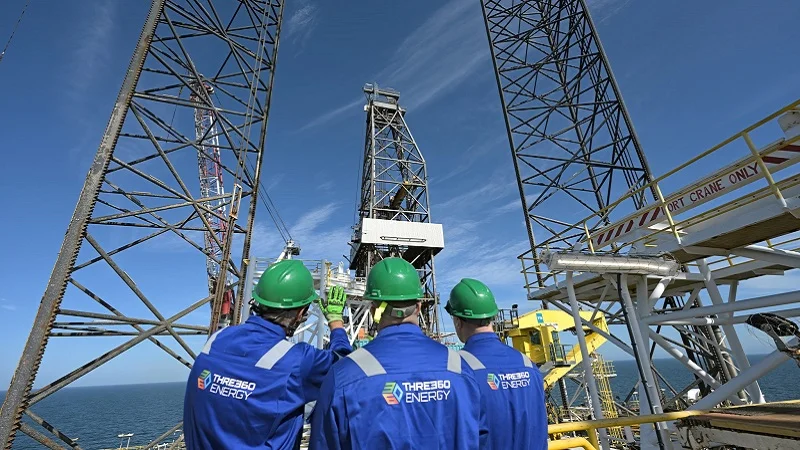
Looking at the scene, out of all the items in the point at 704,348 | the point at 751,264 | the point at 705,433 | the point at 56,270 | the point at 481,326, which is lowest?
the point at 705,433

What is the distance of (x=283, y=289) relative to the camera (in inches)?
95.6

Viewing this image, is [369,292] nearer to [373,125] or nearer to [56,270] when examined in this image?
[56,270]

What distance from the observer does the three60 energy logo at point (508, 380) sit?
8.16 feet

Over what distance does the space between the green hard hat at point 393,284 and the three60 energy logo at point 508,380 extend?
2.80 ft

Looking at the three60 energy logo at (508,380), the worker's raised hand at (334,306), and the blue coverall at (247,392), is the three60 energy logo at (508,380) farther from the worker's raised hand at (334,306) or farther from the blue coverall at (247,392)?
the worker's raised hand at (334,306)

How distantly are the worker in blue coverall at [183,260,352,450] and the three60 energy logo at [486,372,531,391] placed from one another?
1135 millimetres

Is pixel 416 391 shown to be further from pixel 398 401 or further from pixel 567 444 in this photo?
pixel 567 444

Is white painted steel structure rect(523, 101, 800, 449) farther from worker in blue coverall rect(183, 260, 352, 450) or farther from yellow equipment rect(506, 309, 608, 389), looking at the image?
yellow equipment rect(506, 309, 608, 389)

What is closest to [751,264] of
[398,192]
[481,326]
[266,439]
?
[481,326]

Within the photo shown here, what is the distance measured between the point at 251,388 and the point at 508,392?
5.59 feet

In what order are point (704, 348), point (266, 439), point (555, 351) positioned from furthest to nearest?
point (555, 351)
point (704, 348)
point (266, 439)

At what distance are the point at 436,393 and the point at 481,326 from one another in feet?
4.12

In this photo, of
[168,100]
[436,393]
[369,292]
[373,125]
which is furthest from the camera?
[373,125]

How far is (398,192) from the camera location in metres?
25.1
